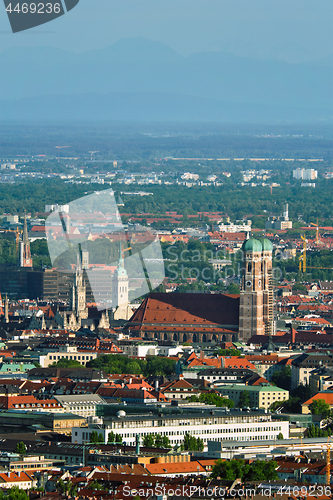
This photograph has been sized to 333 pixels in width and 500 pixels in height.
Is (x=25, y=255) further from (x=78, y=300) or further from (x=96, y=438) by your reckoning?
(x=96, y=438)

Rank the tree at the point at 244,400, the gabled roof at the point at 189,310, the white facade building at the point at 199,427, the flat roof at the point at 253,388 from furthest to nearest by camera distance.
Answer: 1. the gabled roof at the point at 189,310
2. the flat roof at the point at 253,388
3. the tree at the point at 244,400
4. the white facade building at the point at 199,427

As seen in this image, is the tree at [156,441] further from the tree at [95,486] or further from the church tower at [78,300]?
the church tower at [78,300]

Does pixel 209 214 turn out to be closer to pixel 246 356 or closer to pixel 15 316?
pixel 15 316

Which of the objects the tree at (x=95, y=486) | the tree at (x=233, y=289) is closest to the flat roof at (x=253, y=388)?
the tree at (x=95, y=486)

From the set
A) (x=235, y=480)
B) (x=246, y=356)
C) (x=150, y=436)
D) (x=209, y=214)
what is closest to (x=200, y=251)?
(x=209, y=214)

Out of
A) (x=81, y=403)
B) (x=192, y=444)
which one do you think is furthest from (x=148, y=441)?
(x=81, y=403)

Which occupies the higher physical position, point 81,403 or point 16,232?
point 81,403
